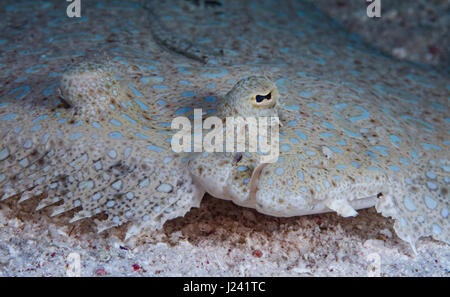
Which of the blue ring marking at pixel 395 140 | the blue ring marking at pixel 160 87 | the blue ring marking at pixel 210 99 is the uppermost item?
the blue ring marking at pixel 160 87

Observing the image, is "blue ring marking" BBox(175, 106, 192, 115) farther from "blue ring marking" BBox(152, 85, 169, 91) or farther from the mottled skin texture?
"blue ring marking" BBox(152, 85, 169, 91)

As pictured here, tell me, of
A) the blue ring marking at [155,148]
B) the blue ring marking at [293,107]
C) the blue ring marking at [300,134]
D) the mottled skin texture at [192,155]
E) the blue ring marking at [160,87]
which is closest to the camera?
the mottled skin texture at [192,155]

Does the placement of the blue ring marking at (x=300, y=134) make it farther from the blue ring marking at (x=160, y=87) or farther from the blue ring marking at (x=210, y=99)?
the blue ring marking at (x=160, y=87)

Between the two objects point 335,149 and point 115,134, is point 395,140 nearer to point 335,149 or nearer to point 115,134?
point 335,149

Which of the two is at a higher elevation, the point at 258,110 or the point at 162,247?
the point at 258,110

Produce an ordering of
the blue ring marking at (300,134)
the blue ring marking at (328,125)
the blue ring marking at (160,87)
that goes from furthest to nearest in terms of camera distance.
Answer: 1. the blue ring marking at (160,87)
2. the blue ring marking at (328,125)
3. the blue ring marking at (300,134)

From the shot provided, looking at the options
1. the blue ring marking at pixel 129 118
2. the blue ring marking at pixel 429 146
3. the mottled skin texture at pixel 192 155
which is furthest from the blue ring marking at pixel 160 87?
the blue ring marking at pixel 429 146

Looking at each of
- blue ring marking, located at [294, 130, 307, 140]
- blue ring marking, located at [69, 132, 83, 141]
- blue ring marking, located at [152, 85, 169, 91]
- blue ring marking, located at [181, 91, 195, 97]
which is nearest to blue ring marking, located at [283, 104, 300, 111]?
blue ring marking, located at [294, 130, 307, 140]

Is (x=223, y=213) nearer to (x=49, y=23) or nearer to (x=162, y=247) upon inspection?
(x=162, y=247)
